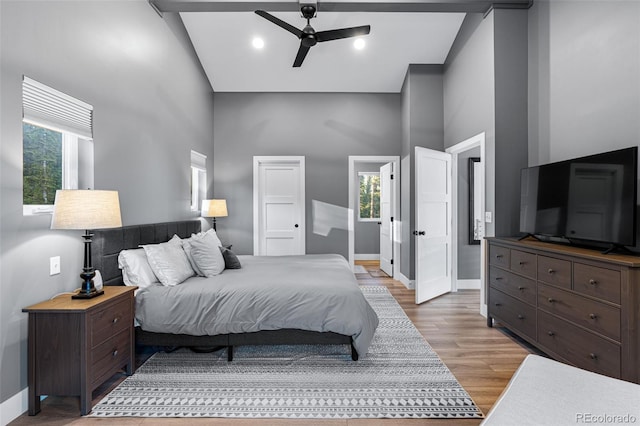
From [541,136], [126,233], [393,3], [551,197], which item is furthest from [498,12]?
[126,233]

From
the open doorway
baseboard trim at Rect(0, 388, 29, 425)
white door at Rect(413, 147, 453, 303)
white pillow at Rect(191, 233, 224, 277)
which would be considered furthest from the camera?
the open doorway

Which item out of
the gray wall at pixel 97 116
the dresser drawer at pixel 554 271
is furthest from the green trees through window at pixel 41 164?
the dresser drawer at pixel 554 271

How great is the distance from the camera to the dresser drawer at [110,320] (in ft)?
6.65

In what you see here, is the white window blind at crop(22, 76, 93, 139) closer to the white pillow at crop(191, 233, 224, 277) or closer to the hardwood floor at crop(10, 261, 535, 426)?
the white pillow at crop(191, 233, 224, 277)

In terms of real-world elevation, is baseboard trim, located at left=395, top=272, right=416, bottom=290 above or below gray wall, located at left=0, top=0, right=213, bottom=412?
below

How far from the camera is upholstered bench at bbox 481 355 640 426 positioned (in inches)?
39.6

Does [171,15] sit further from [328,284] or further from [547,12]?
[547,12]

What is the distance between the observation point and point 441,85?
16.7 ft

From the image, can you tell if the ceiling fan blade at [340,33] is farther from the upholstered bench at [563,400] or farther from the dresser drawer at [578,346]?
the upholstered bench at [563,400]

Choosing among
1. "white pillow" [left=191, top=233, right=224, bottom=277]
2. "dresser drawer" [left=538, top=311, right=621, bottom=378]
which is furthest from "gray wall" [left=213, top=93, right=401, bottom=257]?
"dresser drawer" [left=538, top=311, right=621, bottom=378]

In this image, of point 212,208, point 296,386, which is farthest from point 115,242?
point 212,208

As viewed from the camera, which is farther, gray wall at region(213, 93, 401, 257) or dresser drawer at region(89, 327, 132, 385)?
gray wall at region(213, 93, 401, 257)

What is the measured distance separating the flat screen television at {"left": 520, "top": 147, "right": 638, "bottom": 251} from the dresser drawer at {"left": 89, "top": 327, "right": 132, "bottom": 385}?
3376 millimetres

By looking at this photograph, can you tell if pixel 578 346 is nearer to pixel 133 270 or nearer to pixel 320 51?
pixel 133 270
